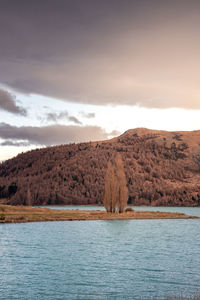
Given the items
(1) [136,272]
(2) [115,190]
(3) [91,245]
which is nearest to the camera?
(1) [136,272]

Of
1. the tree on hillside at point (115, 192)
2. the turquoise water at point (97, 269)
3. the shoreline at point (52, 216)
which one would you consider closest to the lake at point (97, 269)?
the turquoise water at point (97, 269)

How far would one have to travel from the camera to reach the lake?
91.3ft

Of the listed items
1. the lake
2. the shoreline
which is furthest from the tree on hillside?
the lake

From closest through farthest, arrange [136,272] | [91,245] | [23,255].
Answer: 1. [136,272]
2. [23,255]
3. [91,245]

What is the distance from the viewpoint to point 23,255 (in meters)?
42.9

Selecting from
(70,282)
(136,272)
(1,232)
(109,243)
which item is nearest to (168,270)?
(136,272)

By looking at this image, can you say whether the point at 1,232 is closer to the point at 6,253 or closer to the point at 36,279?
the point at 6,253

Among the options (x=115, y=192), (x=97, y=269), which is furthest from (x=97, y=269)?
(x=115, y=192)

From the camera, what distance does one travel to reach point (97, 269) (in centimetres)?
3562

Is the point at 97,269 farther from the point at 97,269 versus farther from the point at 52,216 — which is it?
the point at 52,216

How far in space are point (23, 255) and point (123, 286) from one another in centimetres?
1699

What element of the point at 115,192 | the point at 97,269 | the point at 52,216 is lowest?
the point at 97,269

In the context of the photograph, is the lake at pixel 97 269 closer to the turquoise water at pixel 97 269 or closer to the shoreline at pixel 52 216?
the turquoise water at pixel 97 269

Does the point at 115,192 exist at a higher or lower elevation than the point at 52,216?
higher
